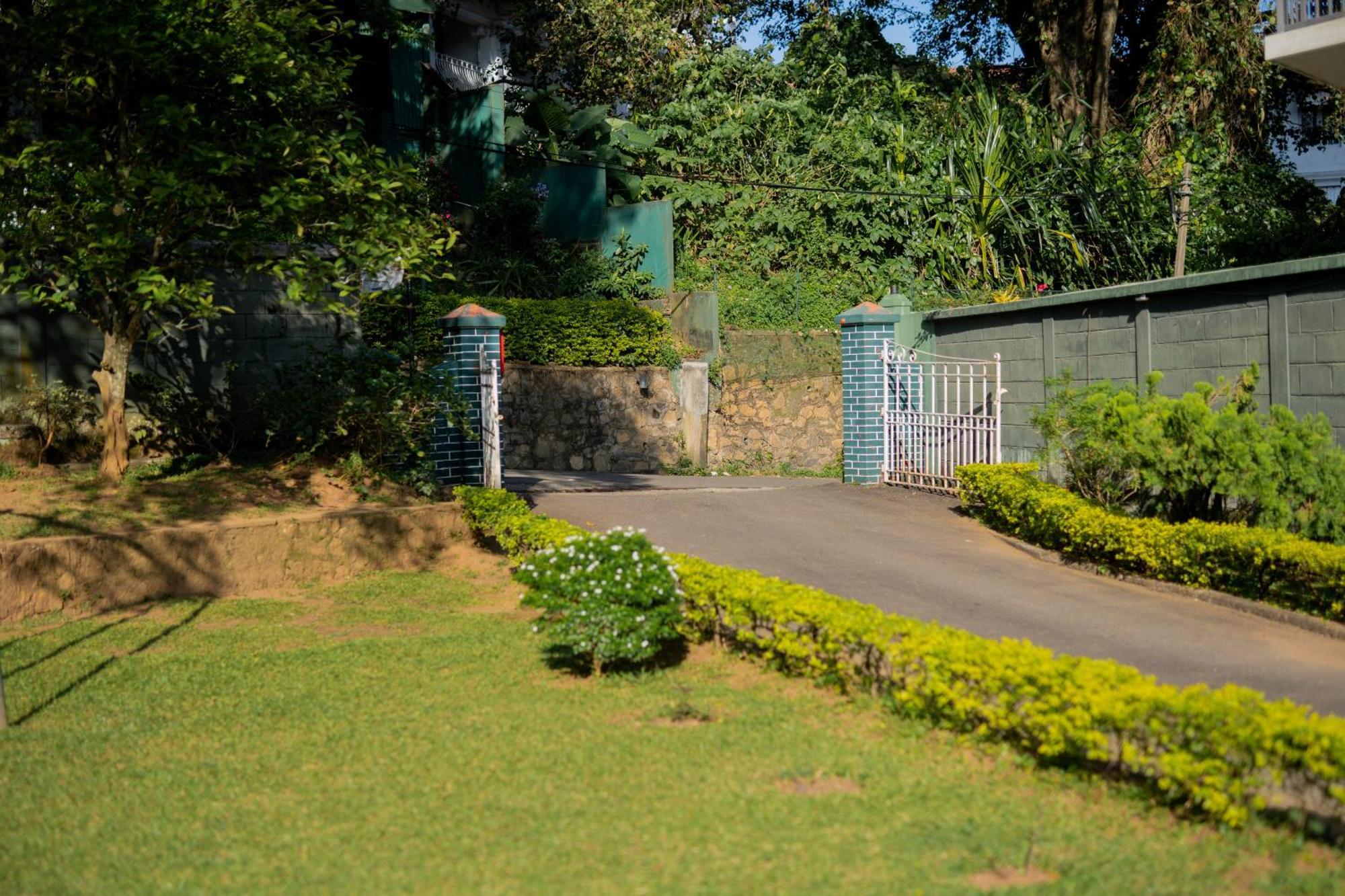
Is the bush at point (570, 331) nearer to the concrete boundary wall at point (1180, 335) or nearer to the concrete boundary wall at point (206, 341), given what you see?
the concrete boundary wall at point (206, 341)

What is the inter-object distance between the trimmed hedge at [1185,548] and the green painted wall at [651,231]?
34.0ft

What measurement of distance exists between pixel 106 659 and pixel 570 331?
11563mm

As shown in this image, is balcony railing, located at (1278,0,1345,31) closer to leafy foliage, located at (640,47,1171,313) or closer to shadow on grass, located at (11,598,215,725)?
leafy foliage, located at (640,47,1171,313)

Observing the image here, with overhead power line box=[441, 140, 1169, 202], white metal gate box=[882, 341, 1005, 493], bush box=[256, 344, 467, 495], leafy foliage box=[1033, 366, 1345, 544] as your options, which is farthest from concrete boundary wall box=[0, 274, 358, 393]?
overhead power line box=[441, 140, 1169, 202]

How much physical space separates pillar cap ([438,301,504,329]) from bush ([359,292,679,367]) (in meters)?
4.46

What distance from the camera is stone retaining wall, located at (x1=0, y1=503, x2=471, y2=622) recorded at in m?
9.23

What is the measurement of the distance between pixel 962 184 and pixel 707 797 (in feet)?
62.3

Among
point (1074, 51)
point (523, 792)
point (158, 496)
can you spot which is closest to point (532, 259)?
point (1074, 51)

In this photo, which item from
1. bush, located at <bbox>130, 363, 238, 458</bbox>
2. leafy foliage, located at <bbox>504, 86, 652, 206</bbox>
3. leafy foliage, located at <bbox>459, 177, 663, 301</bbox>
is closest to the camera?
bush, located at <bbox>130, 363, 238, 458</bbox>

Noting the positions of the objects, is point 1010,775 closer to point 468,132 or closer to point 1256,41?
point 468,132

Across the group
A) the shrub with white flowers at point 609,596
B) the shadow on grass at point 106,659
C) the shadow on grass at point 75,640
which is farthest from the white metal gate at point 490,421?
the shrub with white flowers at point 609,596

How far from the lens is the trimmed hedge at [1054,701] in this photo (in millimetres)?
4578

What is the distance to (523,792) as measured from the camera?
539 centimetres

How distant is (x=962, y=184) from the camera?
22406mm
